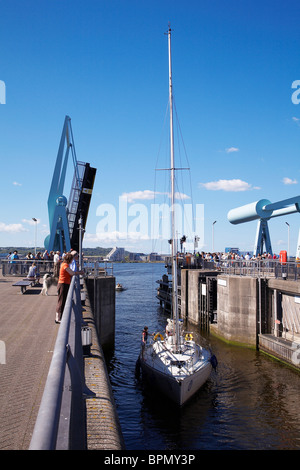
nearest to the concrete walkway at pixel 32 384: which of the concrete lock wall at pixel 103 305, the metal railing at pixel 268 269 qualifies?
the concrete lock wall at pixel 103 305

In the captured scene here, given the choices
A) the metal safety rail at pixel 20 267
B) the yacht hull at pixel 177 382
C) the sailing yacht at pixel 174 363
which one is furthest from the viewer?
the metal safety rail at pixel 20 267

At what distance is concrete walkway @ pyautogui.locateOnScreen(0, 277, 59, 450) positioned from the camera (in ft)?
14.5

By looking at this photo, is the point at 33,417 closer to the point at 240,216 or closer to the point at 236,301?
the point at 236,301

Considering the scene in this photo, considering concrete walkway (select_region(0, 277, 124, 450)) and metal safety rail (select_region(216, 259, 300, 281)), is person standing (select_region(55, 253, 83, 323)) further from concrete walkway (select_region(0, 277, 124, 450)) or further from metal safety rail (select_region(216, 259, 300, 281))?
metal safety rail (select_region(216, 259, 300, 281))

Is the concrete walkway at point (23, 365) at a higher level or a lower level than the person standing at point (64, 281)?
lower

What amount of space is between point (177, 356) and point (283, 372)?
603cm

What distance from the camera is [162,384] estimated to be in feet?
49.5

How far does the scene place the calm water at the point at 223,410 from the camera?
12.1 m

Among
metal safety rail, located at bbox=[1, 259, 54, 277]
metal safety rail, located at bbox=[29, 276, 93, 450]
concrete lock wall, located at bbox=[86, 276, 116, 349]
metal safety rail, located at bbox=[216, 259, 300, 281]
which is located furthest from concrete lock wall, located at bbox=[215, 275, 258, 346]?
metal safety rail, located at bbox=[29, 276, 93, 450]

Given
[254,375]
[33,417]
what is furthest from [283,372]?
[33,417]

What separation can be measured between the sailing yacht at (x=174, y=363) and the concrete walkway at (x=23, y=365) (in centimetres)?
512

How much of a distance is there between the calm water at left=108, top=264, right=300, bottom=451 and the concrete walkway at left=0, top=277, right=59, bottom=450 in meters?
4.82

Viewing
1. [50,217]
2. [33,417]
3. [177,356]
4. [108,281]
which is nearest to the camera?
[33,417]

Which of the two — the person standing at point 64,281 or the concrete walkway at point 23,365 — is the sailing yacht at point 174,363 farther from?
the person standing at point 64,281
